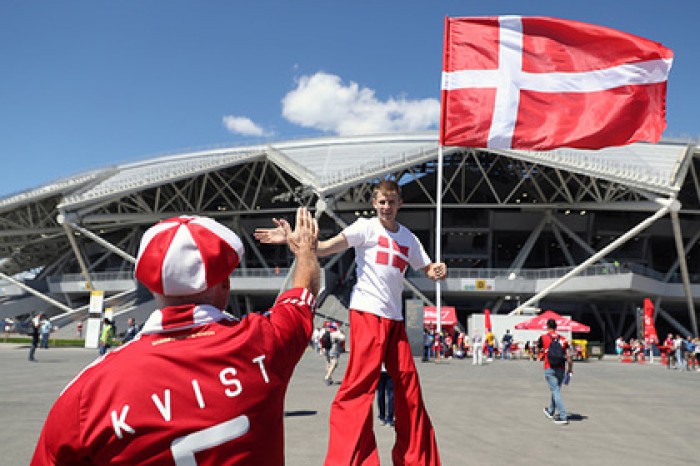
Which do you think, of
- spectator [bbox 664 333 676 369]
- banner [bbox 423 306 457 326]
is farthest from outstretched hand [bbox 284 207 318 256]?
banner [bbox 423 306 457 326]

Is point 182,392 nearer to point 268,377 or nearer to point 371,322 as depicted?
point 268,377

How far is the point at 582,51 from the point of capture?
7402 mm

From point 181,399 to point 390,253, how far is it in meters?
3.19

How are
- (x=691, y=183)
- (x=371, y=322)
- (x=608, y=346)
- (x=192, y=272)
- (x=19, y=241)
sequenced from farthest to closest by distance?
(x=19, y=241) < (x=608, y=346) < (x=691, y=183) < (x=371, y=322) < (x=192, y=272)

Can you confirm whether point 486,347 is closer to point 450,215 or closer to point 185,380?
point 450,215

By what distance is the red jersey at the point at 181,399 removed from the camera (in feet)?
4.64

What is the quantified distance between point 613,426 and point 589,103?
464cm

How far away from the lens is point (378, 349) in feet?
13.9

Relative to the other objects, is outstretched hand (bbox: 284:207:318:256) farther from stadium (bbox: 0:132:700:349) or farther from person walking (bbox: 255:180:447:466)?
stadium (bbox: 0:132:700:349)

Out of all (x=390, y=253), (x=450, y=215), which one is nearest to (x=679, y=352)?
(x=450, y=215)

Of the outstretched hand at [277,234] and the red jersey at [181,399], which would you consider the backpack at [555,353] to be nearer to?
the outstretched hand at [277,234]

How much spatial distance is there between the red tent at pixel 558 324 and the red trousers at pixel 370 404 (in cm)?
2492

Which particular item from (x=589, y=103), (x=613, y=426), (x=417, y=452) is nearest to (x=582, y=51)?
(x=589, y=103)

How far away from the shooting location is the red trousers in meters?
3.91
